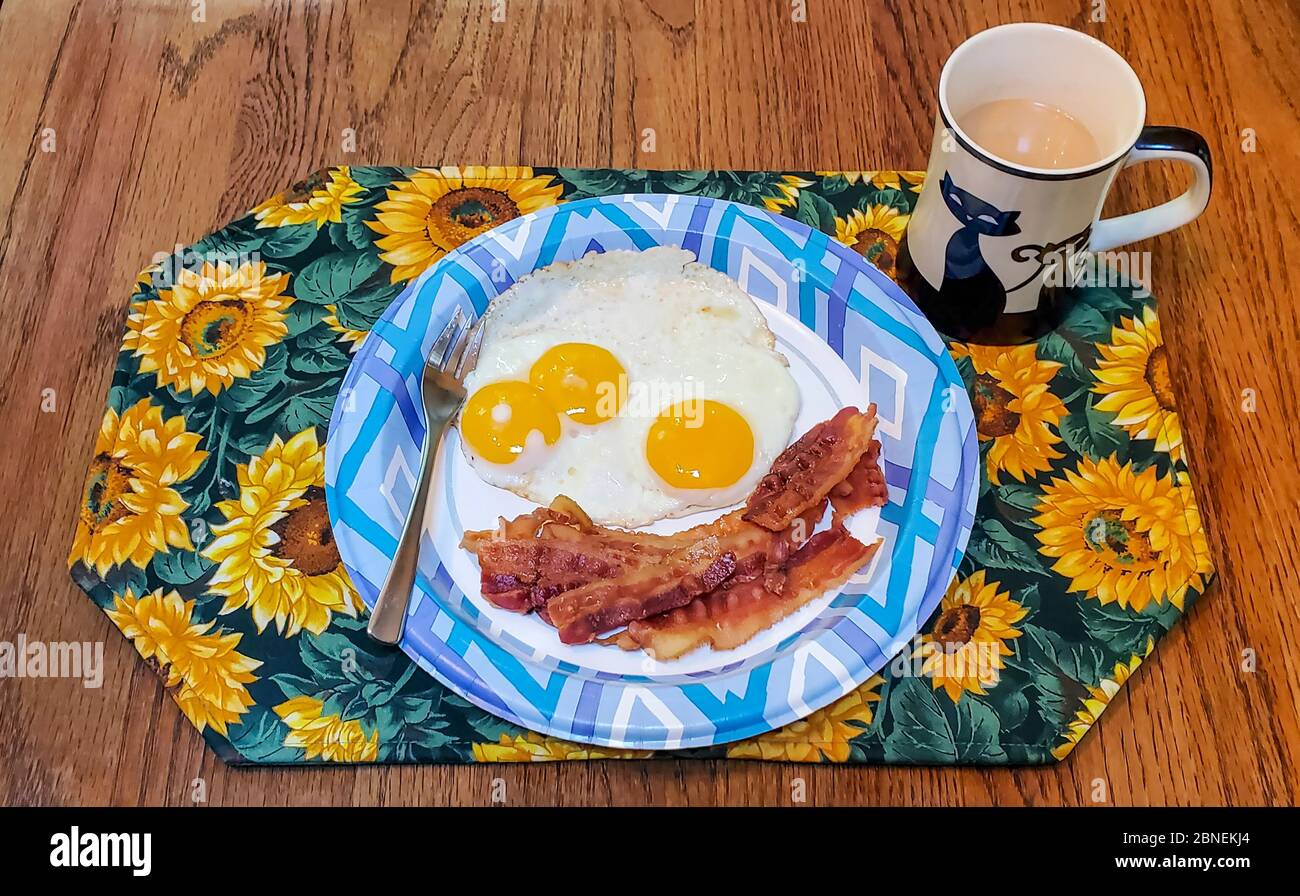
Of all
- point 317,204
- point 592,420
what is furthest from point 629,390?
point 317,204

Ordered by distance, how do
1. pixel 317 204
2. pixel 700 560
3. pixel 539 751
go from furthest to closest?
pixel 317 204 → pixel 700 560 → pixel 539 751

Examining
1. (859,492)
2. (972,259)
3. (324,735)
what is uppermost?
(972,259)

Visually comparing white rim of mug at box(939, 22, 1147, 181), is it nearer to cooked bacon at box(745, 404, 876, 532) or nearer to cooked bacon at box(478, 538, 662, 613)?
cooked bacon at box(745, 404, 876, 532)

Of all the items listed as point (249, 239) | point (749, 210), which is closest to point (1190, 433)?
point (749, 210)

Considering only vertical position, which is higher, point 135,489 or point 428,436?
point 428,436

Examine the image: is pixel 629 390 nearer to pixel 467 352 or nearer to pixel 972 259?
pixel 467 352

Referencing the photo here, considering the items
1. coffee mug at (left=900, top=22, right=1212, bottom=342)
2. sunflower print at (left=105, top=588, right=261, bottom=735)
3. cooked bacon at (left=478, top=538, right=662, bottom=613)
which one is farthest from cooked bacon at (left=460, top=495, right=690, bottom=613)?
coffee mug at (left=900, top=22, right=1212, bottom=342)

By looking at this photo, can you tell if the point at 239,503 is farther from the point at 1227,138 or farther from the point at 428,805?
the point at 1227,138
